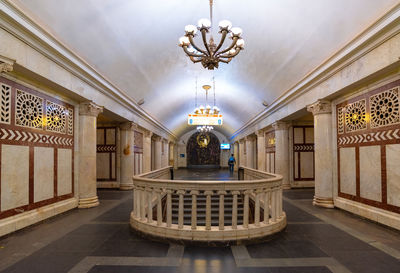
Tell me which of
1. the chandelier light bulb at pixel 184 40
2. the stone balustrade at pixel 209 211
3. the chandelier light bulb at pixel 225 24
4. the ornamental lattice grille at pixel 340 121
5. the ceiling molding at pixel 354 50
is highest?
the chandelier light bulb at pixel 225 24

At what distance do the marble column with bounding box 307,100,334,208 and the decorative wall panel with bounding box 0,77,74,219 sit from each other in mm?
6426

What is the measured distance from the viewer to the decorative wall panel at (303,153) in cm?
1007

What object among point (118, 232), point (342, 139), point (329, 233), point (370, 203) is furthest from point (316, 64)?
point (118, 232)

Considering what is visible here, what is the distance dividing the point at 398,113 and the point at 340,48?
1.74m

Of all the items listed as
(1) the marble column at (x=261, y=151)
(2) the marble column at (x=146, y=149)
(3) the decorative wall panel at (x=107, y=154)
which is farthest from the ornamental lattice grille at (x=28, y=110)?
(1) the marble column at (x=261, y=151)

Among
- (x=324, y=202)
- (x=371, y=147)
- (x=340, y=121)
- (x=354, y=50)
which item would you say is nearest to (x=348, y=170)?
(x=371, y=147)

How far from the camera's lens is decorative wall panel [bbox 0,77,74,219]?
4.24 m

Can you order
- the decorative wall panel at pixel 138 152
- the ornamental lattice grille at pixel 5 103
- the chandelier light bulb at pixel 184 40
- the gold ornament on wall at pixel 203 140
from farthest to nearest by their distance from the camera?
the gold ornament on wall at pixel 203 140 < the decorative wall panel at pixel 138 152 < the chandelier light bulb at pixel 184 40 < the ornamental lattice grille at pixel 5 103

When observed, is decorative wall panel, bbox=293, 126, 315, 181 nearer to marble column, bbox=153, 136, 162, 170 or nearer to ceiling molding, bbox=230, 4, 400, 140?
ceiling molding, bbox=230, 4, 400, 140

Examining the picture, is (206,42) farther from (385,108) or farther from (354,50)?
(385,108)

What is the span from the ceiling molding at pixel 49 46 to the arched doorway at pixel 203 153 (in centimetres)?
1978

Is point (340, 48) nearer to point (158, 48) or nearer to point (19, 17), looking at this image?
point (158, 48)

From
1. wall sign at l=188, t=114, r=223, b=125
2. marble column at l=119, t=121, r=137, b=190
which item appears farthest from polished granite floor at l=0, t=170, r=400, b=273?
wall sign at l=188, t=114, r=223, b=125

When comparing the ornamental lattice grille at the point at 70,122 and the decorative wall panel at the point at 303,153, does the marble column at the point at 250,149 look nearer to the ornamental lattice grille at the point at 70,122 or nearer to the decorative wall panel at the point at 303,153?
the decorative wall panel at the point at 303,153
